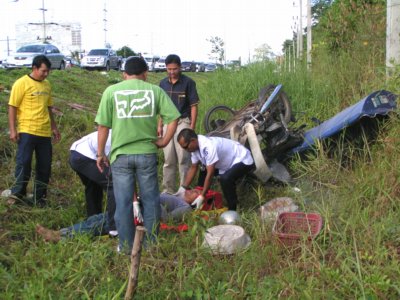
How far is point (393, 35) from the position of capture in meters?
6.44

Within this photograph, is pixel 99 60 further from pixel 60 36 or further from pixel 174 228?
pixel 60 36

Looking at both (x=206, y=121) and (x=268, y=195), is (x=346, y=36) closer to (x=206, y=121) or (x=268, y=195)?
(x=206, y=121)

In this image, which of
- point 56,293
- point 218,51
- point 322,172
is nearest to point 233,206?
point 322,172

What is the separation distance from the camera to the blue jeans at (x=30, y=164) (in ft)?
18.1

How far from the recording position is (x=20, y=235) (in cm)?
477

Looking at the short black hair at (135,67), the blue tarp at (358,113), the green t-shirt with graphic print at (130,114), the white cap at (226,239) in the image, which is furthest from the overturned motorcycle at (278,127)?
the short black hair at (135,67)

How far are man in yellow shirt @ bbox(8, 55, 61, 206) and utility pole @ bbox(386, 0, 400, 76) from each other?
4176mm

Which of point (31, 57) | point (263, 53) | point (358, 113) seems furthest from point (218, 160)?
point (31, 57)

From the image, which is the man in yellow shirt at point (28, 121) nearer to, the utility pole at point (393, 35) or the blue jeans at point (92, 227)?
the blue jeans at point (92, 227)

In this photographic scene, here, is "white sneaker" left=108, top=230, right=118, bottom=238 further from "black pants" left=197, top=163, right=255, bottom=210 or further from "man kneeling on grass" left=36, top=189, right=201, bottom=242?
"black pants" left=197, top=163, right=255, bottom=210

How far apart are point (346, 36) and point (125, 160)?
20.7 ft

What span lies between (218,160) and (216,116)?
10.7 feet

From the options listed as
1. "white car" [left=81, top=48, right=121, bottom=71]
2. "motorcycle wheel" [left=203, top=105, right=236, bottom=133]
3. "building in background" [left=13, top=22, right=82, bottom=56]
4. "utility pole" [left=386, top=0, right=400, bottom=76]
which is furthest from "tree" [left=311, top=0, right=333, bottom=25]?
"building in background" [left=13, top=22, right=82, bottom=56]

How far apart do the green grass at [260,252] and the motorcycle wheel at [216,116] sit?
162 centimetres
